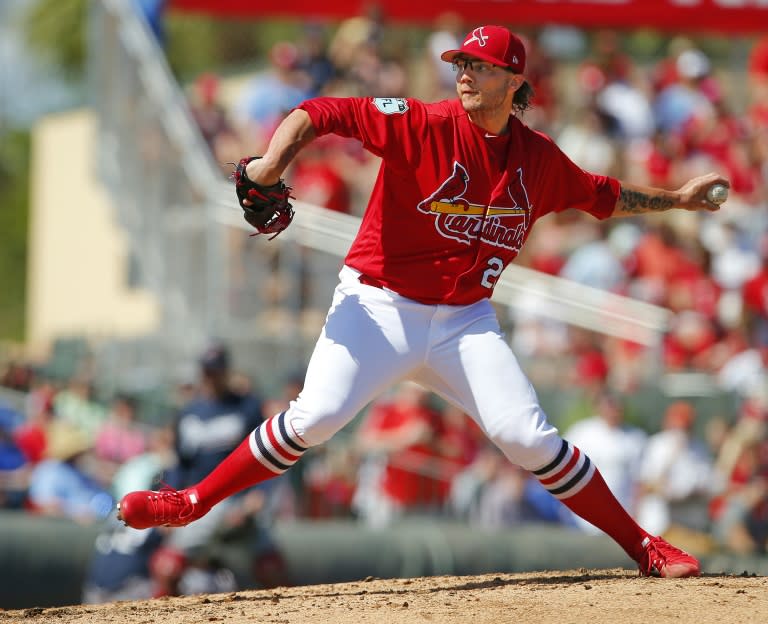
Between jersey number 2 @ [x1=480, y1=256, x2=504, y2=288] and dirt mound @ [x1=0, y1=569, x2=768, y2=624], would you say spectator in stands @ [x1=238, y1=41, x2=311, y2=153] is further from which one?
jersey number 2 @ [x1=480, y1=256, x2=504, y2=288]

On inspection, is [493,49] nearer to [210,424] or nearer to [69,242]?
[210,424]

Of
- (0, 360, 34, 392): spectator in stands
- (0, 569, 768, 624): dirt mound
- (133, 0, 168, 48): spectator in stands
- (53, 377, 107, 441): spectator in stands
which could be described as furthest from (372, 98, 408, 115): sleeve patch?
(0, 360, 34, 392): spectator in stands

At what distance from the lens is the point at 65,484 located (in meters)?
10.6

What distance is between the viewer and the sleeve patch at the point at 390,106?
5.33 meters

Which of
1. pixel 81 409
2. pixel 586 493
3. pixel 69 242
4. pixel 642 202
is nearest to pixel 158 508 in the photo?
pixel 586 493

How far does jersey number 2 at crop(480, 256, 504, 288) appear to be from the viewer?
5.62m

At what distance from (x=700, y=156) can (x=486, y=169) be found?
9.26 metres

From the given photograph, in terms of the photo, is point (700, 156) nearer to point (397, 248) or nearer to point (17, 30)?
point (397, 248)

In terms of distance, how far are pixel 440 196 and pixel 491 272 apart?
1.42 ft

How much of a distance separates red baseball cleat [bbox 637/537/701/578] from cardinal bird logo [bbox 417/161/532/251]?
1.49 meters

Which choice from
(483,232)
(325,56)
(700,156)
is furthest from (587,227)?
(483,232)

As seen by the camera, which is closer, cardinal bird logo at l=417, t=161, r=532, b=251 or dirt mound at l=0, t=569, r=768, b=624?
dirt mound at l=0, t=569, r=768, b=624

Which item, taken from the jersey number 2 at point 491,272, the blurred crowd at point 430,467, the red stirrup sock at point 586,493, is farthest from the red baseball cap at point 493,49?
the blurred crowd at point 430,467

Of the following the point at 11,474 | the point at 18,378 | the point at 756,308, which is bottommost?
the point at 11,474
